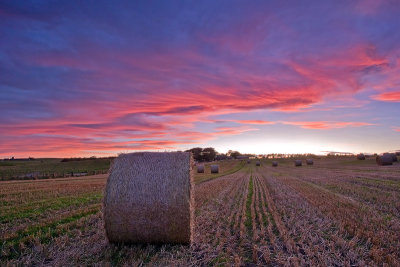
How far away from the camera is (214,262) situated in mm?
6039

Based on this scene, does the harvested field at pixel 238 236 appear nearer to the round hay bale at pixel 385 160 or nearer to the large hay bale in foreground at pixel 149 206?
the large hay bale in foreground at pixel 149 206

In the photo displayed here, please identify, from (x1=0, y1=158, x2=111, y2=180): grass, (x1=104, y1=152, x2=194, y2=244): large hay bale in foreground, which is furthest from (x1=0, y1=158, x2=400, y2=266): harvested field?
(x1=0, y1=158, x2=111, y2=180): grass

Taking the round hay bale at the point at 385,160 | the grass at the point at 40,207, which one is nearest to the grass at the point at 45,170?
the grass at the point at 40,207

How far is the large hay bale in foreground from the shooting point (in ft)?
23.2

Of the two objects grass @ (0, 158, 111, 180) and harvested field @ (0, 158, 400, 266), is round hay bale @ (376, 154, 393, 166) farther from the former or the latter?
grass @ (0, 158, 111, 180)

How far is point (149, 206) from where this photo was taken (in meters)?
7.12

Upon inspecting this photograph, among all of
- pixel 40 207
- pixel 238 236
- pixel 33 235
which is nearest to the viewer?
pixel 33 235

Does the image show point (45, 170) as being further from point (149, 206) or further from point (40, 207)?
point (149, 206)

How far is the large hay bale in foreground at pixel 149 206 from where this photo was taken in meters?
7.07

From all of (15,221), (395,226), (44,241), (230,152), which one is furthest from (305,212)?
(230,152)

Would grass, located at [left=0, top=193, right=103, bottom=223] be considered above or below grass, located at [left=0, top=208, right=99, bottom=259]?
above

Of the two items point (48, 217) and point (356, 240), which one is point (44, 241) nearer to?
point (48, 217)

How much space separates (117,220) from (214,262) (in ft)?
8.50

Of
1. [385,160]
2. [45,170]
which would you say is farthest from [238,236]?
[45,170]
